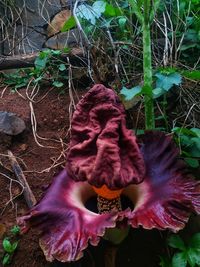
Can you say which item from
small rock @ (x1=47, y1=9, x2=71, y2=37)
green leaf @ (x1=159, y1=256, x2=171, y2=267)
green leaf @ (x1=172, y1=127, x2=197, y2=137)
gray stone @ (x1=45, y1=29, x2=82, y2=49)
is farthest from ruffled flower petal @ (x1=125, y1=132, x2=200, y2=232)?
small rock @ (x1=47, y1=9, x2=71, y2=37)

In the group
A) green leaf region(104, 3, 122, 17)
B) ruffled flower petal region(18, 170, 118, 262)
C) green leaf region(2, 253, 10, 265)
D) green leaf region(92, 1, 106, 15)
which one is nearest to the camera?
ruffled flower petal region(18, 170, 118, 262)

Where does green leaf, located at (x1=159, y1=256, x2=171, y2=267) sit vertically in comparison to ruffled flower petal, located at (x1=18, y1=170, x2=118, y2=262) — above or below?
below

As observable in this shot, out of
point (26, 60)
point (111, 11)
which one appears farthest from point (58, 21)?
point (111, 11)

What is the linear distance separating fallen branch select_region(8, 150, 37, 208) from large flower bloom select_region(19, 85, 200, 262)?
0.64 feet

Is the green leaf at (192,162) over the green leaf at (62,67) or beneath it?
beneath

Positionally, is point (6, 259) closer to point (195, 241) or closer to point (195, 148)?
point (195, 241)

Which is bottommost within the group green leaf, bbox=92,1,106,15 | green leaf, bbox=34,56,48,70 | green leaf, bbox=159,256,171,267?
green leaf, bbox=159,256,171,267

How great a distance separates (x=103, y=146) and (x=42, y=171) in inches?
20.4

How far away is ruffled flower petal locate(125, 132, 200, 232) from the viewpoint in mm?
1196

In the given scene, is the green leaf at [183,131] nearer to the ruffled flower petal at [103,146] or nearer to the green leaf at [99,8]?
the ruffled flower petal at [103,146]

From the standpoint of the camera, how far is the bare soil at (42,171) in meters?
1.43

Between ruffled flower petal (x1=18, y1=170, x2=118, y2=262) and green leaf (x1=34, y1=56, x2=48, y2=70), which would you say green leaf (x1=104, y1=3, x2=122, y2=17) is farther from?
ruffled flower petal (x1=18, y1=170, x2=118, y2=262)

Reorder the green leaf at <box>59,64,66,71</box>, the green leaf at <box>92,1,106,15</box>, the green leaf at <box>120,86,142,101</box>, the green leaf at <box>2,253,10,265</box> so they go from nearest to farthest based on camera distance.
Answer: the green leaf at <box>2,253,10,265</box> → the green leaf at <box>120,86,142,101</box> → the green leaf at <box>92,1,106,15</box> → the green leaf at <box>59,64,66,71</box>

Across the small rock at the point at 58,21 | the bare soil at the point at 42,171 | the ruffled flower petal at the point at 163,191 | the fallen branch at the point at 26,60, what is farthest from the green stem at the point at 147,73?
the small rock at the point at 58,21
